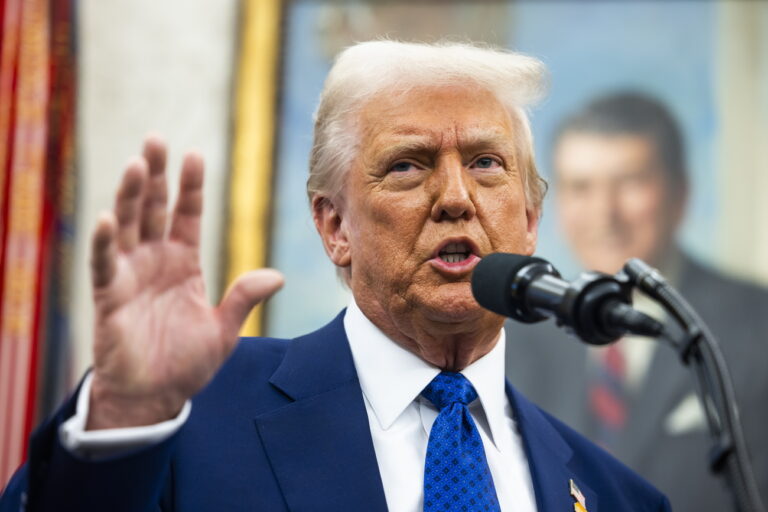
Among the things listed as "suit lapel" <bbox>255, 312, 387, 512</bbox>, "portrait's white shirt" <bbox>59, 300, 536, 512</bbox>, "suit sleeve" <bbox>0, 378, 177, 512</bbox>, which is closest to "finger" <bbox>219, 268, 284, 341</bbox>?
"suit sleeve" <bbox>0, 378, 177, 512</bbox>

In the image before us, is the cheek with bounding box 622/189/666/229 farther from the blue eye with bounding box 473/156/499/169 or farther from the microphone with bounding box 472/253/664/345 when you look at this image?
the microphone with bounding box 472/253/664/345

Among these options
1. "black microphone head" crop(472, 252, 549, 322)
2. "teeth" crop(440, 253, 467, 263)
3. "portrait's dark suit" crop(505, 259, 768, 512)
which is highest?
"black microphone head" crop(472, 252, 549, 322)

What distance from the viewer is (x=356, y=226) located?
264 centimetres

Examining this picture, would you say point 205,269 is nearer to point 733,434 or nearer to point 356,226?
point 356,226

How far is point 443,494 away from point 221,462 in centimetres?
51

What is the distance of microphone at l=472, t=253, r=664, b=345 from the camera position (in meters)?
1.52

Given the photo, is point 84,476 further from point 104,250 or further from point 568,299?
point 568,299

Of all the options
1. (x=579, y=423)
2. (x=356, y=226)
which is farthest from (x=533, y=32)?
(x=356, y=226)

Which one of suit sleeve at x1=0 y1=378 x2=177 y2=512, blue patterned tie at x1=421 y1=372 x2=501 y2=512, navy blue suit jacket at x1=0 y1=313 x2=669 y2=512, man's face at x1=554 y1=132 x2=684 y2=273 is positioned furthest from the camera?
man's face at x1=554 y1=132 x2=684 y2=273

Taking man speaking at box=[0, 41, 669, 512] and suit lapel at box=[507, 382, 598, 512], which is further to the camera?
suit lapel at box=[507, 382, 598, 512]

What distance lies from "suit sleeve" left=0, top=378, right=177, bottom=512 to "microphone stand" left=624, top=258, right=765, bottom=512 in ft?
3.02

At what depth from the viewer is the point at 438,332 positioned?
2508 millimetres

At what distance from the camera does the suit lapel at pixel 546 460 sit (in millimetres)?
2473

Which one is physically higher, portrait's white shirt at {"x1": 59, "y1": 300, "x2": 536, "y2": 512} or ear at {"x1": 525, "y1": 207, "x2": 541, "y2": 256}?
ear at {"x1": 525, "y1": 207, "x2": 541, "y2": 256}
